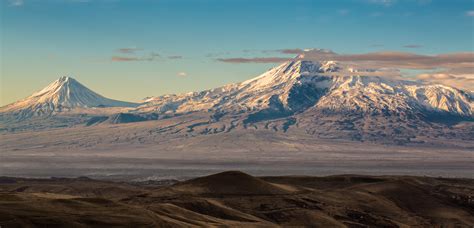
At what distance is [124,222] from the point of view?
12588cm

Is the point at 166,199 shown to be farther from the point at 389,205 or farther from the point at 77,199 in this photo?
the point at 389,205

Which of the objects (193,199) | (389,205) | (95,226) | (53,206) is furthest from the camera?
(389,205)

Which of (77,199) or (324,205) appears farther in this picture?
(324,205)

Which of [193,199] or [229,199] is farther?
[229,199]

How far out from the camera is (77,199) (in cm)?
14438

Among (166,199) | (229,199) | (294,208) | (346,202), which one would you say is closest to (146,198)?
(166,199)

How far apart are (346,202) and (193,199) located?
4174 centimetres

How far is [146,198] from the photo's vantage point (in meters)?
185

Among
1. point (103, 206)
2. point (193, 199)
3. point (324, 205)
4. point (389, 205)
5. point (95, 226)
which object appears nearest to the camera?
point (95, 226)

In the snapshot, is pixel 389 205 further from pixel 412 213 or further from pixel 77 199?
pixel 77 199

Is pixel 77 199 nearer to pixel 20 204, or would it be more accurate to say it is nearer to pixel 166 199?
pixel 20 204

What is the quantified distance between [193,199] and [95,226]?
51808 millimetres

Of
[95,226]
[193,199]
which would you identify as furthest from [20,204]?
[193,199]

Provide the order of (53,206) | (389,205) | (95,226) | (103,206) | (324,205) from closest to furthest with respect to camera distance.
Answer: (95,226) < (53,206) < (103,206) < (324,205) < (389,205)
